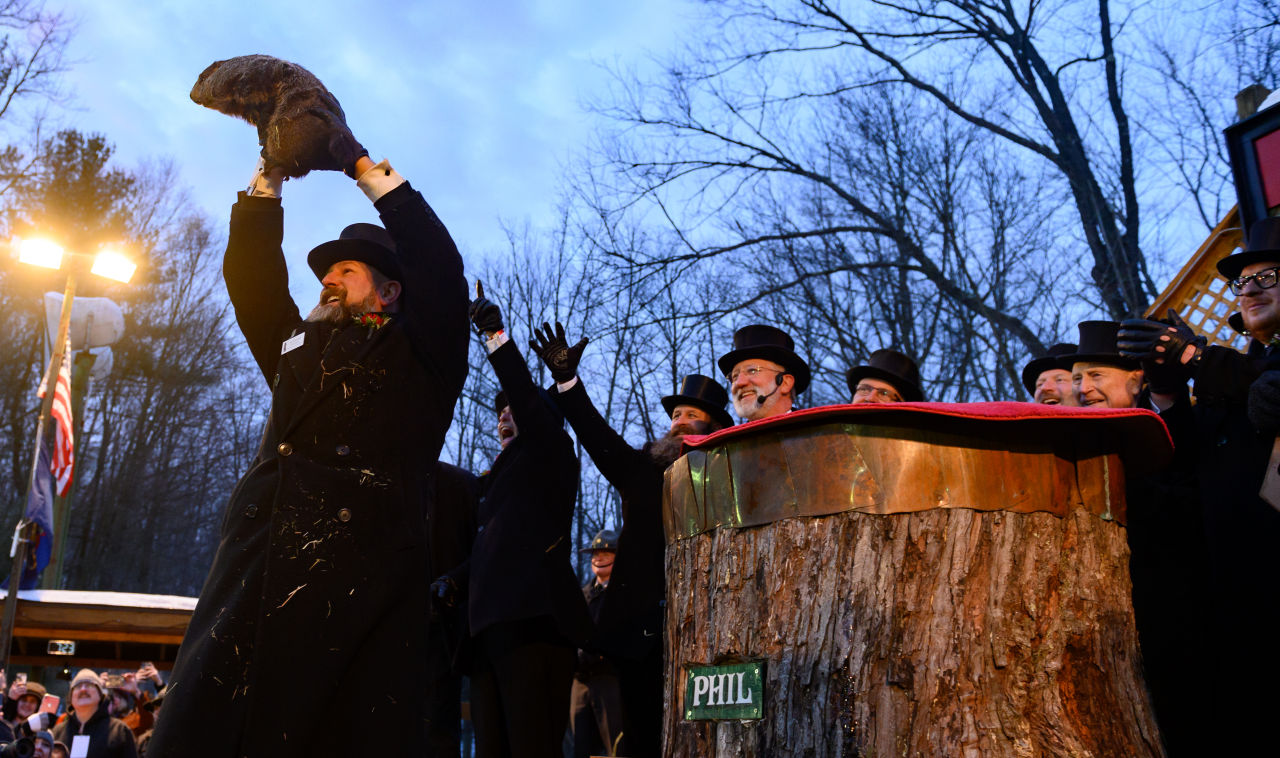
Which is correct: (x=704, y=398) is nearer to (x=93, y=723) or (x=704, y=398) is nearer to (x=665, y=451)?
(x=665, y=451)

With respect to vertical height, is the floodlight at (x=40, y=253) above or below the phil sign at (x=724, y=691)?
above

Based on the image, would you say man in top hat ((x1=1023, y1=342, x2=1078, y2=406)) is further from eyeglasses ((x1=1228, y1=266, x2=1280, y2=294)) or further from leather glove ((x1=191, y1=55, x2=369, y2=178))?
leather glove ((x1=191, y1=55, x2=369, y2=178))

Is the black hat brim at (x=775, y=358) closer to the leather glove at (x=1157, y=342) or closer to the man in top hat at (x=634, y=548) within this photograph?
the man in top hat at (x=634, y=548)

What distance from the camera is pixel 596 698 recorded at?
7.82 m

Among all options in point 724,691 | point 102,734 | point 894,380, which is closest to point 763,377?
point 894,380

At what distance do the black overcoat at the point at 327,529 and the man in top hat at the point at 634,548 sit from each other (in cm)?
181

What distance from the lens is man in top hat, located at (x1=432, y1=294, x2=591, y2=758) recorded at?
4.21 meters

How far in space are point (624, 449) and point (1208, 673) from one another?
2.58m

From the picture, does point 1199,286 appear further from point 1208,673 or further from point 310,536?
point 310,536

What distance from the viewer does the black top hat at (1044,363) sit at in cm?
465

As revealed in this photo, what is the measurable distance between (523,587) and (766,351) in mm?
1689

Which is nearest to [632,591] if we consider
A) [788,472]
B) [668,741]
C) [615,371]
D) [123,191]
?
[668,741]

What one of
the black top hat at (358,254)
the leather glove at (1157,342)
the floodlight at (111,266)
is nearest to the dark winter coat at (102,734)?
the black top hat at (358,254)

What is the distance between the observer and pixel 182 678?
2287mm
